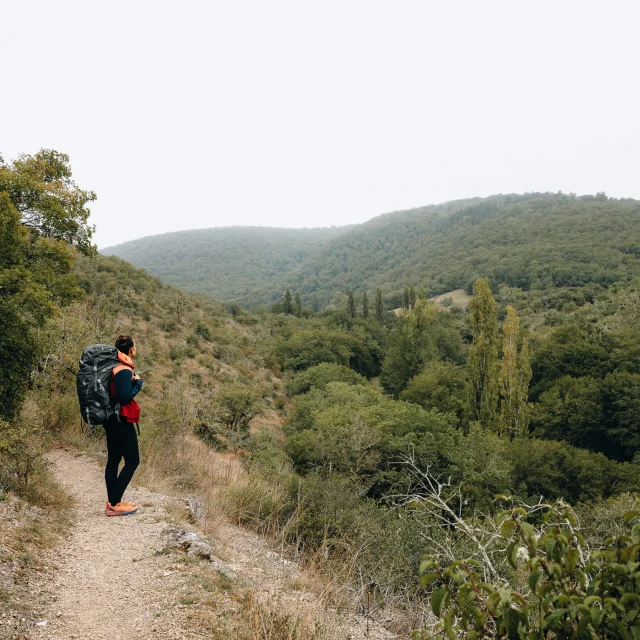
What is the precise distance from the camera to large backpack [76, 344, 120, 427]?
406cm

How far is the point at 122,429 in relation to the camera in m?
4.32

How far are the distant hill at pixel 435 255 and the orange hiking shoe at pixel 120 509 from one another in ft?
228

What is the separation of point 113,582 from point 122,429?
4.80ft

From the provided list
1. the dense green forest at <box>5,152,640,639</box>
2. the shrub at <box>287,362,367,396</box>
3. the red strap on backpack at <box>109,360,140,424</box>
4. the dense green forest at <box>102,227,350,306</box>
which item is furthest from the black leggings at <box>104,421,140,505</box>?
the dense green forest at <box>102,227,350,306</box>

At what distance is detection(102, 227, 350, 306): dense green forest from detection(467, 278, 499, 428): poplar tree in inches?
3164

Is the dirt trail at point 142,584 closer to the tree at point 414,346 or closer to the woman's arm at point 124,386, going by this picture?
the woman's arm at point 124,386

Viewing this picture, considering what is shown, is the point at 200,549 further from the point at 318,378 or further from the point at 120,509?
the point at 318,378

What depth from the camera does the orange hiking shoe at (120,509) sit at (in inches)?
177

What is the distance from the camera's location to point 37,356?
7.87 meters

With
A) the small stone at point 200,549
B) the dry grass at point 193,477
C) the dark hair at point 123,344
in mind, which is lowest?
the dry grass at point 193,477

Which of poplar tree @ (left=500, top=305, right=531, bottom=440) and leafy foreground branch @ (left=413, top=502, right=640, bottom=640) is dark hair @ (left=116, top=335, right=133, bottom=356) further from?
poplar tree @ (left=500, top=305, right=531, bottom=440)

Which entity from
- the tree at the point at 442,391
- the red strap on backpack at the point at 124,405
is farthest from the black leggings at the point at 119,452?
the tree at the point at 442,391

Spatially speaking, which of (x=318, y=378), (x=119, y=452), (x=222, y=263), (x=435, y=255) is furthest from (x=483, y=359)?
(x=222, y=263)

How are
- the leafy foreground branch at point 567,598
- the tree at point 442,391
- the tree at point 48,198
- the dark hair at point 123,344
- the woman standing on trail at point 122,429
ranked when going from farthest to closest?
1. the tree at point 442,391
2. the tree at point 48,198
3. the dark hair at point 123,344
4. the woman standing on trail at point 122,429
5. the leafy foreground branch at point 567,598
